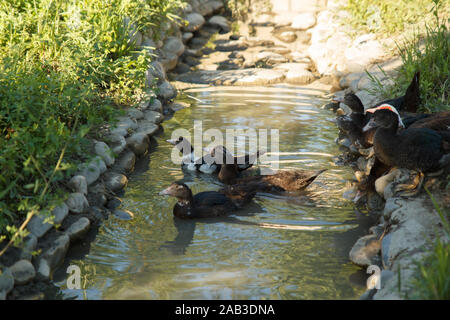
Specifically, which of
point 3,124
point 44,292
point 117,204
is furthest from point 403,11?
point 44,292

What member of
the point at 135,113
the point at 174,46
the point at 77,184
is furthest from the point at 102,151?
the point at 174,46

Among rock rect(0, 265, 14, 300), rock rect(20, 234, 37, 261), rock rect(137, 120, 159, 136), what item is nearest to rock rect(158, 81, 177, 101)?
rock rect(137, 120, 159, 136)

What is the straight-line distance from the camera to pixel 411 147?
5.23 meters

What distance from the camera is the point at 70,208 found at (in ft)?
18.2

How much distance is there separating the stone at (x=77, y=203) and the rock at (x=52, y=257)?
541 millimetres

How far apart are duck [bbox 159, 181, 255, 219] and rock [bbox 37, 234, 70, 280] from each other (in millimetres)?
1473

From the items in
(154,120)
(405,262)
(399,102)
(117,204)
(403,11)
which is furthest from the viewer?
(403,11)

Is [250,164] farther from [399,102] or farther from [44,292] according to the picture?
[44,292]

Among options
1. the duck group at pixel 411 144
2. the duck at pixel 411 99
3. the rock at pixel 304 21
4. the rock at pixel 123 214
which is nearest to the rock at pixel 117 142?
the rock at pixel 123 214

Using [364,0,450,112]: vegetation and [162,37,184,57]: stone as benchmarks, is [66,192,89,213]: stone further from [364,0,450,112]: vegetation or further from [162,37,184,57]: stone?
[162,37,184,57]: stone

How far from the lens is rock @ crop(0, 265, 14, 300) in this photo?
4.11 m

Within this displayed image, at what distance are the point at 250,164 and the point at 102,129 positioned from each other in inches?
89.3

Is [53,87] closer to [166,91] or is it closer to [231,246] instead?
[231,246]

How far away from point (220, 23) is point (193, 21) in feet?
5.04
